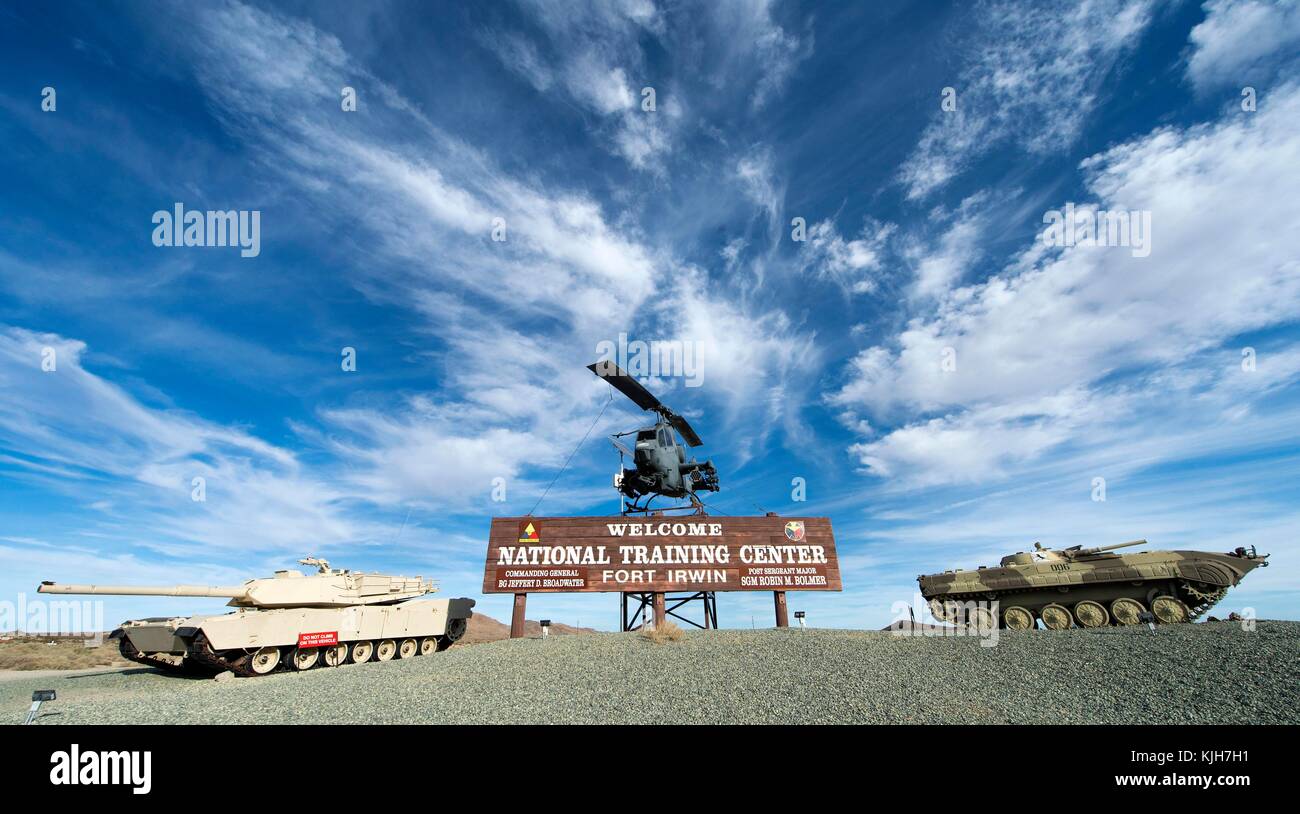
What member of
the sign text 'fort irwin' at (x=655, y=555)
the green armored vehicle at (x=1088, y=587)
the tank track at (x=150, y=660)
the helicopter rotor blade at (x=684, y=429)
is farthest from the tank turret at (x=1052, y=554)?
the tank track at (x=150, y=660)

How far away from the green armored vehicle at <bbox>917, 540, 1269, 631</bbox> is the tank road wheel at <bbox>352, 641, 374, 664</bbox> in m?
21.2

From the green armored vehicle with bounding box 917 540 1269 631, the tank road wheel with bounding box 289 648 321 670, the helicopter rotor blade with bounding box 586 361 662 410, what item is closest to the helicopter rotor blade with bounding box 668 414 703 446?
the helicopter rotor blade with bounding box 586 361 662 410

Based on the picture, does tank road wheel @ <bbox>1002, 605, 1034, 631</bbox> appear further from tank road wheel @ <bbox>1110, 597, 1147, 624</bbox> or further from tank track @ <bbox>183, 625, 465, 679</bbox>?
tank track @ <bbox>183, 625, 465, 679</bbox>

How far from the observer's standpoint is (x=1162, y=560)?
15.4m

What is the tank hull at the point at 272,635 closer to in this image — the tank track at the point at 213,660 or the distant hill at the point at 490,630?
the tank track at the point at 213,660

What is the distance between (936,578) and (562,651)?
1435 centimetres

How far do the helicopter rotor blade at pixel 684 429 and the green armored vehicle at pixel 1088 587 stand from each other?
38.9 ft

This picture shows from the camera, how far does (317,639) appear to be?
1681 centimetres

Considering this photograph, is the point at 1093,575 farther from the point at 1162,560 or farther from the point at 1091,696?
the point at 1091,696

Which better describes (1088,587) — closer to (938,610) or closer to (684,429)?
(938,610)

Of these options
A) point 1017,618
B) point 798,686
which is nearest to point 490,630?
point 1017,618

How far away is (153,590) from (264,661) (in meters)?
3.89

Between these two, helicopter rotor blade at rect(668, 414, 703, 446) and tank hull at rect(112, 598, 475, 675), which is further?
helicopter rotor blade at rect(668, 414, 703, 446)

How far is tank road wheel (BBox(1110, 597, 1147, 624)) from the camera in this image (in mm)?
15406
